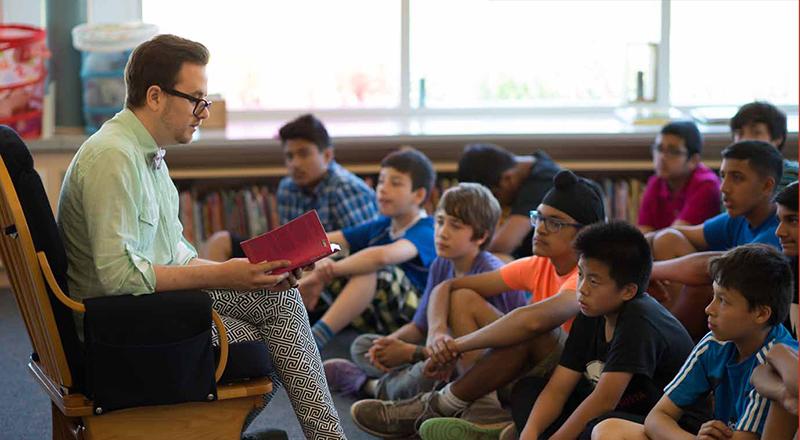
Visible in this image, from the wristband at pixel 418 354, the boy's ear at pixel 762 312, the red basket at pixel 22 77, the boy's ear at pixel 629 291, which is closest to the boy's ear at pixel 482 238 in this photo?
the wristband at pixel 418 354

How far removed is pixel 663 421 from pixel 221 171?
3.20m

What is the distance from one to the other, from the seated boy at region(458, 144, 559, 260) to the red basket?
80.5 inches

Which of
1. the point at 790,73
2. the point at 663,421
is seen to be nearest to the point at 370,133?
the point at 790,73

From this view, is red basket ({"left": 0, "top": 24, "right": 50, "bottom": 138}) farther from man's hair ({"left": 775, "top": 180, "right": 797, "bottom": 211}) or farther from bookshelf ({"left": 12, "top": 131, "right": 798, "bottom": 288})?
man's hair ({"left": 775, "top": 180, "right": 797, "bottom": 211})

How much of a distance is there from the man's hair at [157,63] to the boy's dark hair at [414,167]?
5.53 ft

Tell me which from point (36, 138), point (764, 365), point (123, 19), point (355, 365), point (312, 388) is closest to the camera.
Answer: point (764, 365)

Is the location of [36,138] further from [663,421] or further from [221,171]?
[663,421]

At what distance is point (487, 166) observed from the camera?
15.0 feet

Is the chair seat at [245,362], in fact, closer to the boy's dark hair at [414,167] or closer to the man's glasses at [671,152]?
the boy's dark hair at [414,167]

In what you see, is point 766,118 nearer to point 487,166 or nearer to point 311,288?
point 487,166

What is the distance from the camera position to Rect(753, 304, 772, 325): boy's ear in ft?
8.29

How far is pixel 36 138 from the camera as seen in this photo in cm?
534

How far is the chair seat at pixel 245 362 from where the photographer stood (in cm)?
272

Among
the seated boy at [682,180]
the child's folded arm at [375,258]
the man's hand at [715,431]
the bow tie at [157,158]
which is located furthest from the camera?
the seated boy at [682,180]
